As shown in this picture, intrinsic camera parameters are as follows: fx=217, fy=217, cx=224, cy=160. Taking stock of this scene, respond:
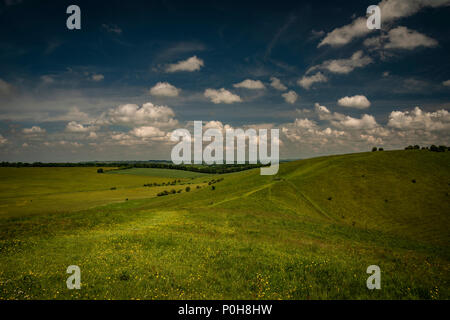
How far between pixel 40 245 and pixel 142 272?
11.0m

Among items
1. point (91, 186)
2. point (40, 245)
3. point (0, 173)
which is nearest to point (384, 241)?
point (40, 245)

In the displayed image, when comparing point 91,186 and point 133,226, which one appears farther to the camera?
point 91,186

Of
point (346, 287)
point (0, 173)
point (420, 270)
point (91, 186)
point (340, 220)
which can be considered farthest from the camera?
point (0, 173)

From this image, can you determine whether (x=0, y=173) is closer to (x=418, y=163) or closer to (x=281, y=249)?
(x=281, y=249)

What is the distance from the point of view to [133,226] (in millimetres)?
23625

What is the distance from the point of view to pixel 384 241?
23.5m

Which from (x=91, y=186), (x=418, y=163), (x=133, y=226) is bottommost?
(x=91, y=186)

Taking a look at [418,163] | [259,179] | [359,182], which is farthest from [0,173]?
[418,163]

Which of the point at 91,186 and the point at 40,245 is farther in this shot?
the point at 91,186

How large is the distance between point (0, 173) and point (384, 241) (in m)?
181
